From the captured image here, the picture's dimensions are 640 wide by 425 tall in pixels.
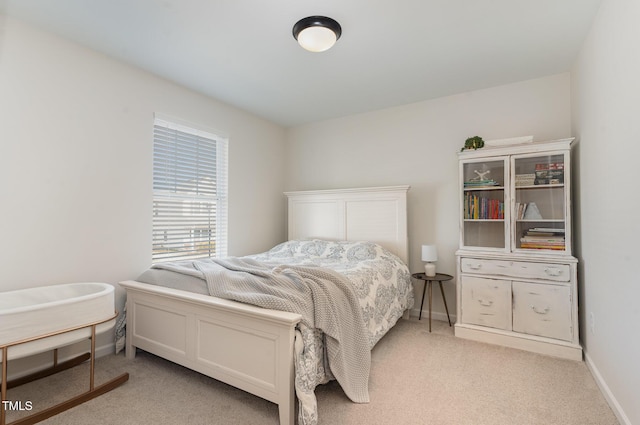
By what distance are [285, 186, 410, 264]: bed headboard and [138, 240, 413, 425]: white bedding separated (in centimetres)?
27

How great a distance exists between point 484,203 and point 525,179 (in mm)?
401

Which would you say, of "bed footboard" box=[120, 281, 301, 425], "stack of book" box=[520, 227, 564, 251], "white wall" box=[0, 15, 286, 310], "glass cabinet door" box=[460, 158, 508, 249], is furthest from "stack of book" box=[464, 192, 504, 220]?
"white wall" box=[0, 15, 286, 310]

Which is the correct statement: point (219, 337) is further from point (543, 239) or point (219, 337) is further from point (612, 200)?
point (543, 239)

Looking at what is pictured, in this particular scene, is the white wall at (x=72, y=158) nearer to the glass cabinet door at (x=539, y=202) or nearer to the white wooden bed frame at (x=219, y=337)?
the white wooden bed frame at (x=219, y=337)

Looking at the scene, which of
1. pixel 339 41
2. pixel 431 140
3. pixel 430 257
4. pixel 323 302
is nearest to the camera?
pixel 323 302

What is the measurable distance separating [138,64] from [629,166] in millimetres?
3649

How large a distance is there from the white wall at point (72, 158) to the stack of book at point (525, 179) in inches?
133

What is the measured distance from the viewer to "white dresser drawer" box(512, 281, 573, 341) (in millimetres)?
2525

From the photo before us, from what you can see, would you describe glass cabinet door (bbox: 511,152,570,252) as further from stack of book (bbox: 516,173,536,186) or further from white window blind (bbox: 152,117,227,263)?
white window blind (bbox: 152,117,227,263)

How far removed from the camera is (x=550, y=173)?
2.72 meters

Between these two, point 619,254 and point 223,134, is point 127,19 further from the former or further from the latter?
point 619,254

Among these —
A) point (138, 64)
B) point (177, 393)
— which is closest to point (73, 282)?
point (177, 393)

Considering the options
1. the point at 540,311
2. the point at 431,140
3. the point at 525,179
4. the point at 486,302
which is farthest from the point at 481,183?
the point at 540,311

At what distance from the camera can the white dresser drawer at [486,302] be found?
9.05 ft
